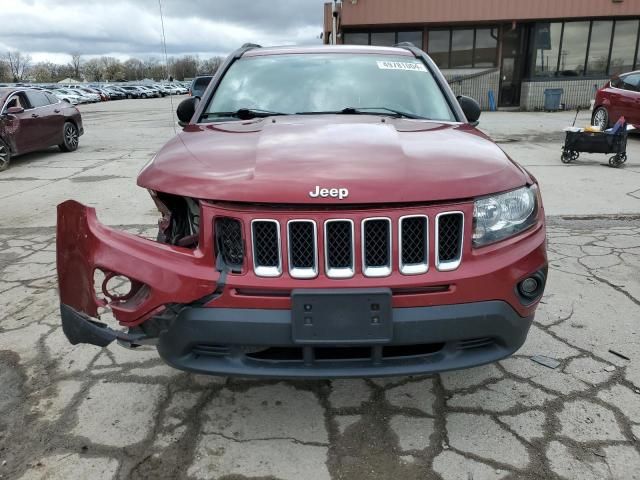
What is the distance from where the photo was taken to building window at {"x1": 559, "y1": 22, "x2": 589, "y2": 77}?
69.6ft

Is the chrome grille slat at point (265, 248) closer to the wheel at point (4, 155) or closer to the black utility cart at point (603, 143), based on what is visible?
the black utility cart at point (603, 143)

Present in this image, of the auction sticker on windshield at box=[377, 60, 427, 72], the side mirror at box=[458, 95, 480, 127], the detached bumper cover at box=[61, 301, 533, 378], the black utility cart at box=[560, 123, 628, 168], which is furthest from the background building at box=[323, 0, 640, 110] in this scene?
the detached bumper cover at box=[61, 301, 533, 378]

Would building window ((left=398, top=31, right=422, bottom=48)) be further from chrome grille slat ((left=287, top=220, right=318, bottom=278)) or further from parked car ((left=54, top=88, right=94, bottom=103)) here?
parked car ((left=54, top=88, right=94, bottom=103))

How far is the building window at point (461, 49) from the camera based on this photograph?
22.2 metres

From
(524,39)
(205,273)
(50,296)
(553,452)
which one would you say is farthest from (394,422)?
(524,39)

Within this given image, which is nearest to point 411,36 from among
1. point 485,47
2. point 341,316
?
point 485,47

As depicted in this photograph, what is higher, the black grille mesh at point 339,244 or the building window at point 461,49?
the building window at point 461,49

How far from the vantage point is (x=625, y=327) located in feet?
10.8

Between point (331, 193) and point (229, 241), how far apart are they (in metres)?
0.45

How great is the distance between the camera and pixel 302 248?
1931 mm

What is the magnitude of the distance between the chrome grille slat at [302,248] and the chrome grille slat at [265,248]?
0.05 m

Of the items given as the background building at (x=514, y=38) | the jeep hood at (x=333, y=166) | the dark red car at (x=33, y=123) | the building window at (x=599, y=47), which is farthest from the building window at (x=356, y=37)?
the jeep hood at (x=333, y=166)

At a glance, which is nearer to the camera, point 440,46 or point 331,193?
point 331,193

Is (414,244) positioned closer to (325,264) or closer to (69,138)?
(325,264)
